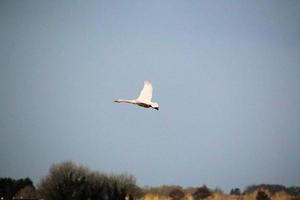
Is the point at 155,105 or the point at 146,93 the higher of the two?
the point at 146,93

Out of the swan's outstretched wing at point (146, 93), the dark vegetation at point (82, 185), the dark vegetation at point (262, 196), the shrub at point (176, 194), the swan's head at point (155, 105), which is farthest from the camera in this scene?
the shrub at point (176, 194)

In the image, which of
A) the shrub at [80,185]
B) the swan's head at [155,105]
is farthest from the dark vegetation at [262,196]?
the swan's head at [155,105]

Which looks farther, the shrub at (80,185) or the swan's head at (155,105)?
the shrub at (80,185)

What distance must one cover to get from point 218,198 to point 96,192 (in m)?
61.9

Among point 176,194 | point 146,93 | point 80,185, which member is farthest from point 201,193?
point 146,93

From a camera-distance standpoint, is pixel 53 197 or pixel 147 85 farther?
pixel 53 197

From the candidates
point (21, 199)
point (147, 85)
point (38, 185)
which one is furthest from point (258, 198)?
point (147, 85)

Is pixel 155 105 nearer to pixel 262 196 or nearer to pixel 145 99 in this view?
pixel 145 99

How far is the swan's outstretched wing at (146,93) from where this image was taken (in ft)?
136

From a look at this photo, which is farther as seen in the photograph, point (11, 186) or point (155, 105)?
point (11, 186)

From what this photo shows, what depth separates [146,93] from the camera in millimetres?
41938

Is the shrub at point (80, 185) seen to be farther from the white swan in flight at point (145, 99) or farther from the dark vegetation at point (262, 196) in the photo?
the dark vegetation at point (262, 196)

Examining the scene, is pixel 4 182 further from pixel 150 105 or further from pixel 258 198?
pixel 150 105

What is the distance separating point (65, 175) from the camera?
260 feet
